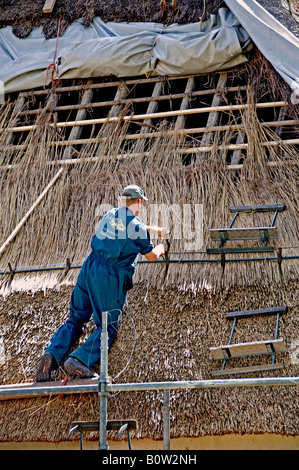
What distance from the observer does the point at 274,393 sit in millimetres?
4043

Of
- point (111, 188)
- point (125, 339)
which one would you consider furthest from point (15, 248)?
point (125, 339)

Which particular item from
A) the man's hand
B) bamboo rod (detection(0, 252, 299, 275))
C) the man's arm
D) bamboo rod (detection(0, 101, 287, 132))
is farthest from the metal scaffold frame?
bamboo rod (detection(0, 101, 287, 132))

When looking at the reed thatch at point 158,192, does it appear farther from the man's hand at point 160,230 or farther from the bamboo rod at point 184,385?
the bamboo rod at point 184,385

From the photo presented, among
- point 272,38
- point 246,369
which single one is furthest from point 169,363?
point 272,38

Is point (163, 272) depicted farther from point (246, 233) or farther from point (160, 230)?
point (246, 233)

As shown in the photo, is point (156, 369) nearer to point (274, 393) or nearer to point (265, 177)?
point (274, 393)

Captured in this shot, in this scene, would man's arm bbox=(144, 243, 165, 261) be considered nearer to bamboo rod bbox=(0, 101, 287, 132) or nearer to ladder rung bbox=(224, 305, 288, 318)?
ladder rung bbox=(224, 305, 288, 318)

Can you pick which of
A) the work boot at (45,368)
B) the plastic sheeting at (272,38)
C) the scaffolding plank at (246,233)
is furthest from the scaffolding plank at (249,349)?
the plastic sheeting at (272,38)

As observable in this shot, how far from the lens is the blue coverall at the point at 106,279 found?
4418mm

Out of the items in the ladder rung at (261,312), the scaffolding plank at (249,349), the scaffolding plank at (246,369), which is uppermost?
the ladder rung at (261,312)

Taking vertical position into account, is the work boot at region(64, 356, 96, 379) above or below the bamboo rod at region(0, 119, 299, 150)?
below

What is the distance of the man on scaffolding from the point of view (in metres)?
4.38

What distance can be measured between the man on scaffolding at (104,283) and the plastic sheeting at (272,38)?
6.46ft

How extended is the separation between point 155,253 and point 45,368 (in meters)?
1.01
